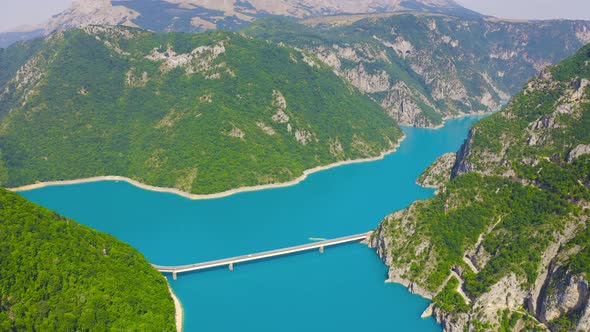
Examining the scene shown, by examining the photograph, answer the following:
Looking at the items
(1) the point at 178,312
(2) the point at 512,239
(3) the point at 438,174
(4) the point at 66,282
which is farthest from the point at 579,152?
(4) the point at 66,282

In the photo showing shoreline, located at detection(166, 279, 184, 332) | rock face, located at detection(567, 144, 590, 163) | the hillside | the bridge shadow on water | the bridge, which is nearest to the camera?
the hillside

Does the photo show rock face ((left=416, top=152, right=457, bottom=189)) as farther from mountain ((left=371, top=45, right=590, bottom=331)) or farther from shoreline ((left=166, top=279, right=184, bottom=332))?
shoreline ((left=166, top=279, right=184, bottom=332))

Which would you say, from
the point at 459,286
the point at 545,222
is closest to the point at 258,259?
the point at 459,286

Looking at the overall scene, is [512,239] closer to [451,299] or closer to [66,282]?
[451,299]

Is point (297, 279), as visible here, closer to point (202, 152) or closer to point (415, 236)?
point (415, 236)

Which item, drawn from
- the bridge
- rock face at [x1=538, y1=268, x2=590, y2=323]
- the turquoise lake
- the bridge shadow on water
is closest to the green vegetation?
the turquoise lake

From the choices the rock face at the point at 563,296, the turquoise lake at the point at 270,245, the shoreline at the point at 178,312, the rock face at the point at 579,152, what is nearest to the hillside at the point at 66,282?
the shoreline at the point at 178,312
